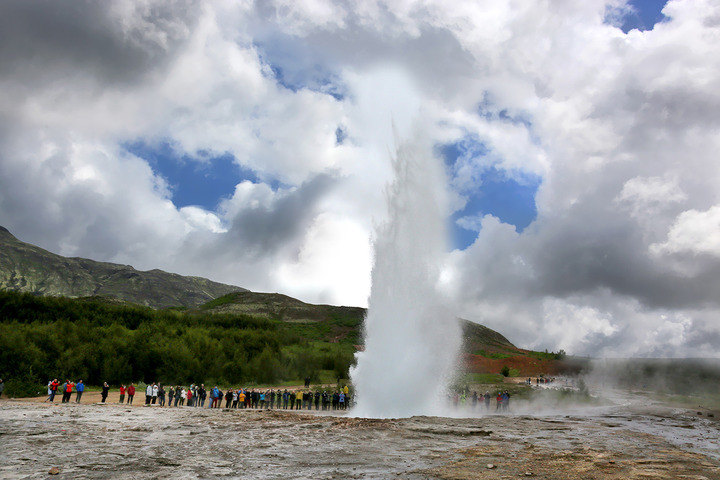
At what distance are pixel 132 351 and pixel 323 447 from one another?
36042mm

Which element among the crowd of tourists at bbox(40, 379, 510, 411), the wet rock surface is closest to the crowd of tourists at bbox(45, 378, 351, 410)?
the crowd of tourists at bbox(40, 379, 510, 411)

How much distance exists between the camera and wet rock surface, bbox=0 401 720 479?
11.9 meters

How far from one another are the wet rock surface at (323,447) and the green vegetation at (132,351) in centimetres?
1827

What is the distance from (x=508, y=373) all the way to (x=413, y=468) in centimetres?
6008

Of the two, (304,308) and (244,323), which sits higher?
(304,308)

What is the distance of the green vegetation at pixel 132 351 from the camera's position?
38.3 m

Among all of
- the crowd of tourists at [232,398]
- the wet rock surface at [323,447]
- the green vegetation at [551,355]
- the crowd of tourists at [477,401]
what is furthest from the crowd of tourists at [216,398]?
the green vegetation at [551,355]

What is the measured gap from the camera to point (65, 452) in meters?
13.4

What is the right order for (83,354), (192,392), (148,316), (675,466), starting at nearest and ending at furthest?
(675,466) → (192,392) → (83,354) → (148,316)

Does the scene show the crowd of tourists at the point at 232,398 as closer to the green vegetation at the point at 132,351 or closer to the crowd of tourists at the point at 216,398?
the crowd of tourists at the point at 216,398

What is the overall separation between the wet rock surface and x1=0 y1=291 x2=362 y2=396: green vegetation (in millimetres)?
18267

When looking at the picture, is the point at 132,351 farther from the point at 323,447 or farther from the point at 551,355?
the point at 551,355

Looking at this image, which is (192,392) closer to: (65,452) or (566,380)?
(65,452)

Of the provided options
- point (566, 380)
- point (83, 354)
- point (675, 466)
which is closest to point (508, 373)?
point (566, 380)
